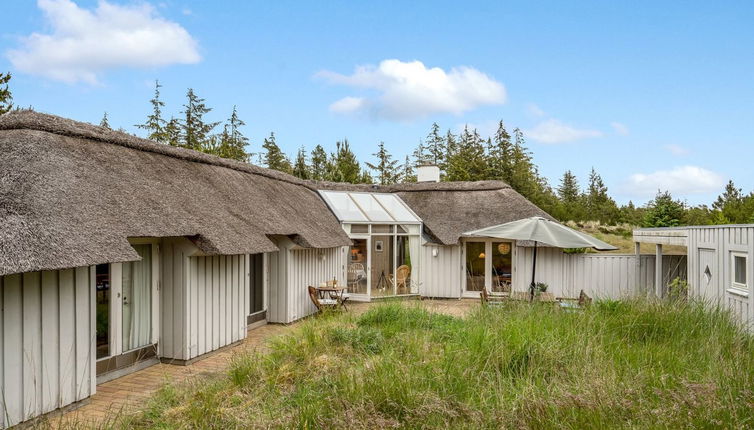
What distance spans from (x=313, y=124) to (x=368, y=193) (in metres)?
22.0

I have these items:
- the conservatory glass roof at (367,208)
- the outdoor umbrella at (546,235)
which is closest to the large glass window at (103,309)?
the outdoor umbrella at (546,235)

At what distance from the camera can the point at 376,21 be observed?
44.3 ft

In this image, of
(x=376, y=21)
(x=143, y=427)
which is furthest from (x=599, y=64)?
(x=143, y=427)

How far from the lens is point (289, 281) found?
34.0ft

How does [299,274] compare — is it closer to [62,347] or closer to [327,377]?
[62,347]

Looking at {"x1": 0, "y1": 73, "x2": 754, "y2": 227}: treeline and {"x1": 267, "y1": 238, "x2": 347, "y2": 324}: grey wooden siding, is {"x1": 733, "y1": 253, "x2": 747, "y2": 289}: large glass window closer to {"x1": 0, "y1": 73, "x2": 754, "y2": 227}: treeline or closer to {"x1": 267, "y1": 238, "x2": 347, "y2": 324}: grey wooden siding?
{"x1": 267, "y1": 238, "x2": 347, "y2": 324}: grey wooden siding

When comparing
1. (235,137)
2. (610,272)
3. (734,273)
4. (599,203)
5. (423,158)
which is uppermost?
(235,137)

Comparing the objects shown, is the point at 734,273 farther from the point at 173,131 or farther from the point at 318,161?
the point at 318,161

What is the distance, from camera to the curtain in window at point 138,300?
657 cm

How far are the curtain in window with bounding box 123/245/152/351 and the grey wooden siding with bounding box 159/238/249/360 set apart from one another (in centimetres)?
24

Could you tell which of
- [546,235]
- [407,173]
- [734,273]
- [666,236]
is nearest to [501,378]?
[546,235]

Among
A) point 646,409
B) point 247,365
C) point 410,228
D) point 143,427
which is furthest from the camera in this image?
point 410,228

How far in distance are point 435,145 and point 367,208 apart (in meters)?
26.3

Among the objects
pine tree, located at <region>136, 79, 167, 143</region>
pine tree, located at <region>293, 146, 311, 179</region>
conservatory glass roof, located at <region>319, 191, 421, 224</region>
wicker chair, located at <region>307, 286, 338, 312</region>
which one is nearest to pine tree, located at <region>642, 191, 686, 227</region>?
conservatory glass roof, located at <region>319, 191, 421, 224</region>
